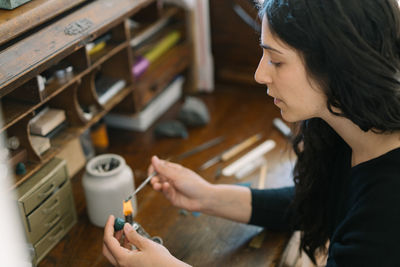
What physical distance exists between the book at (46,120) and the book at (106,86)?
0.15m

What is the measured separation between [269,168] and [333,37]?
0.67 meters

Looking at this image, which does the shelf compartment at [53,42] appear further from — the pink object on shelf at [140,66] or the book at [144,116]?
the book at [144,116]

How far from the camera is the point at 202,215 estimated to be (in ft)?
4.19

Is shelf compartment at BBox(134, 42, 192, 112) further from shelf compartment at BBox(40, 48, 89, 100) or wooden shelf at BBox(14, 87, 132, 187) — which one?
shelf compartment at BBox(40, 48, 89, 100)

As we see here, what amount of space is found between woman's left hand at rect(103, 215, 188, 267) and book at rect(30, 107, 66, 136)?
1.06 ft

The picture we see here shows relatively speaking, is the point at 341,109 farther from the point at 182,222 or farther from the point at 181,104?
the point at 181,104

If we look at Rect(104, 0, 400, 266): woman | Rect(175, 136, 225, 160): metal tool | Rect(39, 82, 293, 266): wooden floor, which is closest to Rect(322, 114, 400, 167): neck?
Rect(104, 0, 400, 266): woman

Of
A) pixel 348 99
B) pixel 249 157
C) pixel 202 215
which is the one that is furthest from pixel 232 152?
pixel 348 99

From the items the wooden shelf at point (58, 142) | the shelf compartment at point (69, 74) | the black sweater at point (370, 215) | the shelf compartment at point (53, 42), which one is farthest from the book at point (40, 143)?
the black sweater at point (370, 215)

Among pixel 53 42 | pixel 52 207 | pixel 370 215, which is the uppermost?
pixel 53 42

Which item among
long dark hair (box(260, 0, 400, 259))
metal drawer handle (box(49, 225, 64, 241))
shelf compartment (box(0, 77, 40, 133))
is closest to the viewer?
long dark hair (box(260, 0, 400, 259))

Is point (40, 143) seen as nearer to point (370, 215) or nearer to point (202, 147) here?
point (202, 147)

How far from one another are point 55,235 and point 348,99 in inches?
29.6

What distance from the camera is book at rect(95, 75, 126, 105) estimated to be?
4.59 feet
